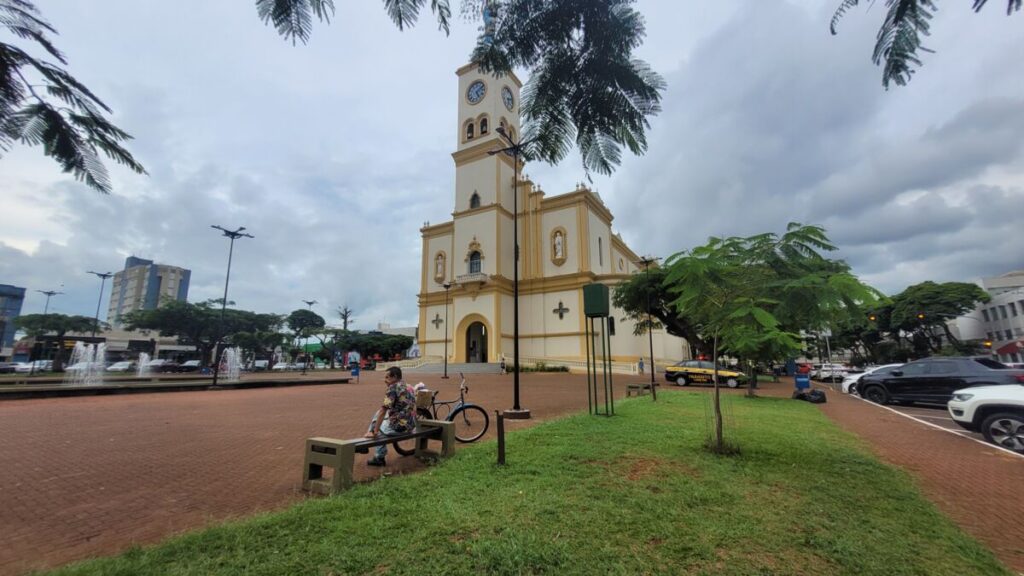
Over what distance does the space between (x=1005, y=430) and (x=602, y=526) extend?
9004 millimetres

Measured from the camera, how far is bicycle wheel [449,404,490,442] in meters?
7.88

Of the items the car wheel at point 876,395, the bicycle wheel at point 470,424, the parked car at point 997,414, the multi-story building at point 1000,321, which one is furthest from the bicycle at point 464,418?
the multi-story building at point 1000,321

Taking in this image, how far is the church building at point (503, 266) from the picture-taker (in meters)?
36.0

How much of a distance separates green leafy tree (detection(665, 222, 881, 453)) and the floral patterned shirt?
4068 mm

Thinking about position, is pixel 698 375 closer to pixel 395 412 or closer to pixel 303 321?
pixel 395 412

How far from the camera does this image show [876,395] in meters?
15.7

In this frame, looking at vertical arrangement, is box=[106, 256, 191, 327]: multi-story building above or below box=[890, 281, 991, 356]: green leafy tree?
above

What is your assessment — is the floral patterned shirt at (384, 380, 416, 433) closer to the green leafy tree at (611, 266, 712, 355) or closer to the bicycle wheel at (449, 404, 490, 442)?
the bicycle wheel at (449, 404, 490, 442)

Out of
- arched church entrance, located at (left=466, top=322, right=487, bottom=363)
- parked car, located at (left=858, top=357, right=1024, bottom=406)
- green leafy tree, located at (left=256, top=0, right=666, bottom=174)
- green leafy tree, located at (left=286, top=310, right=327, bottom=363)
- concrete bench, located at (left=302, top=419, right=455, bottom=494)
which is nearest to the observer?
green leafy tree, located at (left=256, top=0, right=666, bottom=174)

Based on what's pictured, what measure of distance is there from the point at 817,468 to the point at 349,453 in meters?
5.76

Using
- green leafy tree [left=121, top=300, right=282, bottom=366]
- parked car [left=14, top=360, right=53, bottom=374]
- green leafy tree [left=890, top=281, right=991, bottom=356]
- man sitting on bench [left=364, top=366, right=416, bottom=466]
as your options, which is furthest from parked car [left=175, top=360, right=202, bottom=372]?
green leafy tree [left=890, top=281, right=991, bottom=356]

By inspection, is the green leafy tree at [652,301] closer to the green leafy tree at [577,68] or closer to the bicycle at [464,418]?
the bicycle at [464,418]

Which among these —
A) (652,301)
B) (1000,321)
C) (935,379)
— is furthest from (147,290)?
(1000,321)

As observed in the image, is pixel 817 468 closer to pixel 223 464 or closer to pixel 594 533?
pixel 594 533
